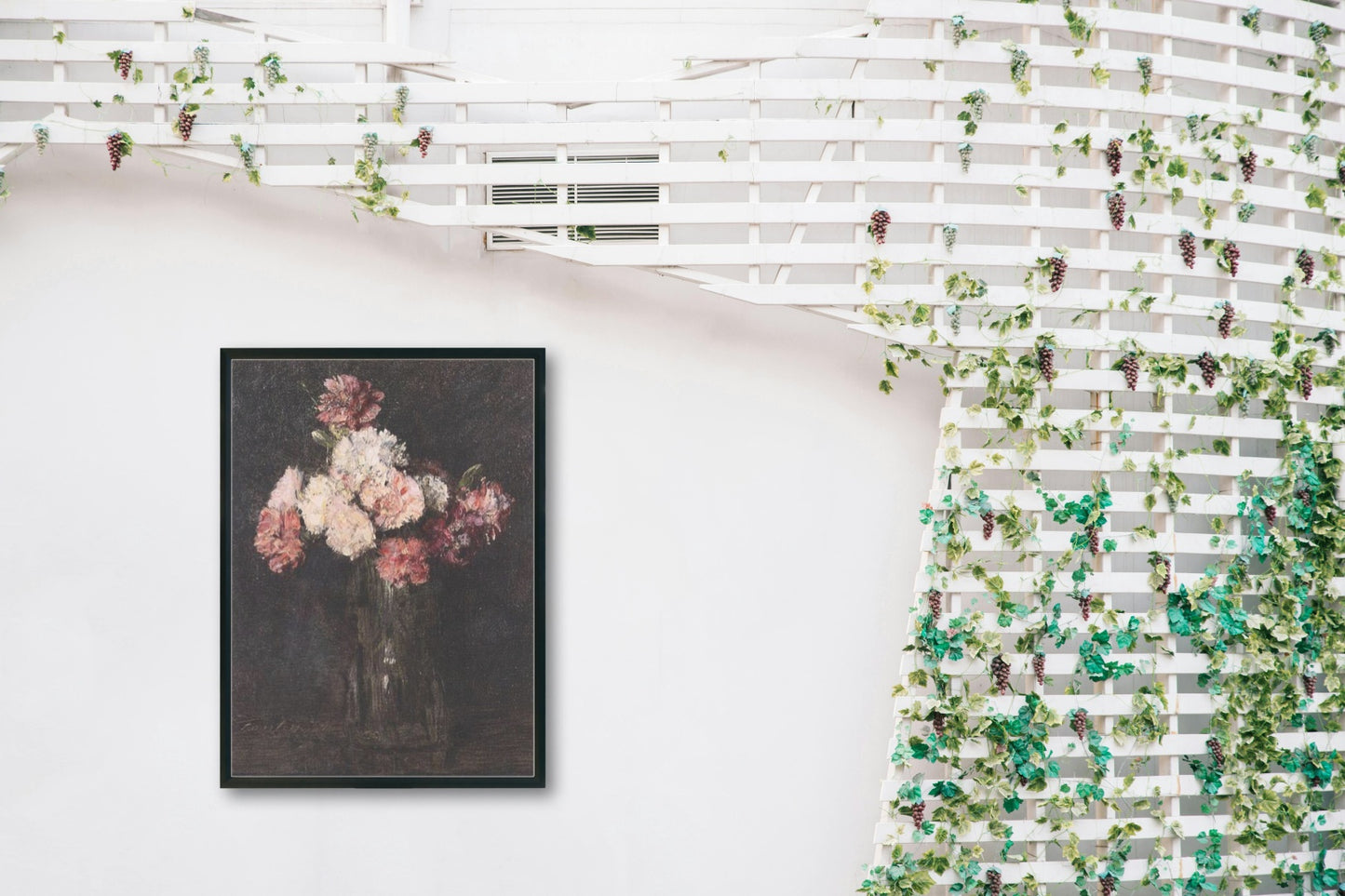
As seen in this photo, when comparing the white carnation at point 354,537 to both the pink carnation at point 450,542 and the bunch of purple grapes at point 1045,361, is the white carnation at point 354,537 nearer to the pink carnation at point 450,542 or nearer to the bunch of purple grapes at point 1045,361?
the pink carnation at point 450,542

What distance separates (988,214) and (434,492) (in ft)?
5.63

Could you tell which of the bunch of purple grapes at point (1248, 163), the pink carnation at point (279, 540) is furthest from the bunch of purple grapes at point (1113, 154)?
the pink carnation at point (279, 540)

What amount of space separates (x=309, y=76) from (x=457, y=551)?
1448mm

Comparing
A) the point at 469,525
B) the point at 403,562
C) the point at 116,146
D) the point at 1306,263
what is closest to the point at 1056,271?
the point at 1306,263

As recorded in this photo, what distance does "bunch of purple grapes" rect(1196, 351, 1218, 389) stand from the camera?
2.71m

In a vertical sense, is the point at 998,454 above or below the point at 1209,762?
above

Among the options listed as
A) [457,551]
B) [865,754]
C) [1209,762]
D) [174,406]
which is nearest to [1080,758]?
[1209,762]

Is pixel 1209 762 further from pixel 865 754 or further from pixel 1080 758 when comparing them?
pixel 865 754

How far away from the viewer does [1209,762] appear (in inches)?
110

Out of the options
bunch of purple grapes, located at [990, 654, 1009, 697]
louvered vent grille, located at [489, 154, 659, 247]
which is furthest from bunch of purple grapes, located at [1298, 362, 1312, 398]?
louvered vent grille, located at [489, 154, 659, 247]

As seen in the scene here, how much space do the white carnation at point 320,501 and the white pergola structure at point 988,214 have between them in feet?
2.61

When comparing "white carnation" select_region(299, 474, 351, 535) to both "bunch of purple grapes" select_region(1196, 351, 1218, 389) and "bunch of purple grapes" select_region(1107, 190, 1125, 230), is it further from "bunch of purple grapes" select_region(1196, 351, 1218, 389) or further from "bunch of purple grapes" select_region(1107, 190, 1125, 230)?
"bunch of purple grapes" select_region(1196, 351, 1218, 389)

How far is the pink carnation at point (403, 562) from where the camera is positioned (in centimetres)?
282

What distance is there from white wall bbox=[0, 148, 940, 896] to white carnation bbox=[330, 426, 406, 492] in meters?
0.28
